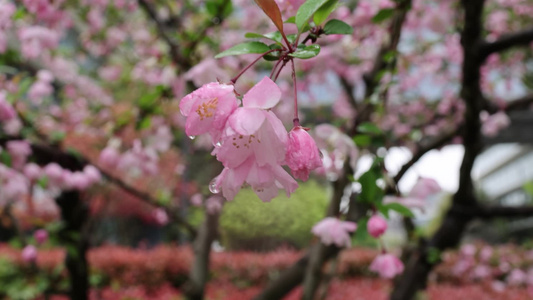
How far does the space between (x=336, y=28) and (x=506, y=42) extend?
1053mm

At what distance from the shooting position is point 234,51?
51 cm

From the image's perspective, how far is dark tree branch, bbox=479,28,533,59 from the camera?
1.37 m

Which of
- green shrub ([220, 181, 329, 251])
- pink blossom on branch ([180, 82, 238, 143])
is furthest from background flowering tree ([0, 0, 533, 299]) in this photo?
green shrub ([220, 181, 329, 251])

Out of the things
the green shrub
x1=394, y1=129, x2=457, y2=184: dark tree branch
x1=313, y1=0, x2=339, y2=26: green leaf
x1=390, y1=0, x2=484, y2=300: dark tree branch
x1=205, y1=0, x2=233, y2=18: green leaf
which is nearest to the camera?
x1=313, y1=0, x2=339, y2=26: green leaf

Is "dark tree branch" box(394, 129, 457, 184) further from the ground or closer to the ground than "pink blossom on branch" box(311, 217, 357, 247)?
→ closer to the ground

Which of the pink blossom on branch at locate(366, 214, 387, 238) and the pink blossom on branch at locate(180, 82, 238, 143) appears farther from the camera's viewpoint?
the pink blossom on branch at locate(366, 214, 387, 238)

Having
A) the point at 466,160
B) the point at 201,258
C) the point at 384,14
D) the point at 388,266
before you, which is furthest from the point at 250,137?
the point at 201,258

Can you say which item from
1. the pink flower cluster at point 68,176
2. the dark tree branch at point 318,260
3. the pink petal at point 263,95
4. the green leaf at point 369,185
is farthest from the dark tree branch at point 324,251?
the pink flower cluster at point 68,176

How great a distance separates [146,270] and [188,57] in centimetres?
471

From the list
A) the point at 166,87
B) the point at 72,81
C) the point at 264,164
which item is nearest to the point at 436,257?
the point at 166,87

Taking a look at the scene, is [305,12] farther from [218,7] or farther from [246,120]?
[218,7]

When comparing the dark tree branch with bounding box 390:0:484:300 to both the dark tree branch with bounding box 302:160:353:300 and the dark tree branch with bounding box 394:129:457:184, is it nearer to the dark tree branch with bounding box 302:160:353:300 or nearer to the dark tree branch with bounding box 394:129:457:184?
the dark tree branch with bounding box 394:129:457:184

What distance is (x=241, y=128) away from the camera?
417 millimetres

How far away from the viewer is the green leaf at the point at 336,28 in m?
0.60
